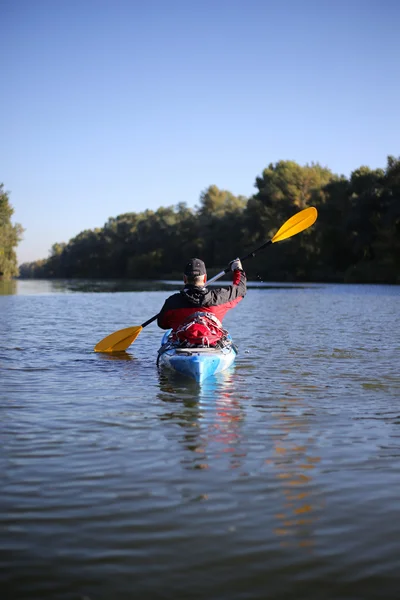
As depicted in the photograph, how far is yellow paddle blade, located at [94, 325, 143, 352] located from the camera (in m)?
13.7

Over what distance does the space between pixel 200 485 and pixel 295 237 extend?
2615 inches

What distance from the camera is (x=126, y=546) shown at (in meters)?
3.95

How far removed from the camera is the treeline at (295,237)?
2323 inches

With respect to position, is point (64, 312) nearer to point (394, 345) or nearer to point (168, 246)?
point (394, 345)

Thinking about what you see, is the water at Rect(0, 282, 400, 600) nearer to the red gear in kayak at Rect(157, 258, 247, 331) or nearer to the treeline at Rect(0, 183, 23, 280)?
the red gear in kayak at Rect(157, 258, 247, 331)

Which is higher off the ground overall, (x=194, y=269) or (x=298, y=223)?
(x=298, y=223)

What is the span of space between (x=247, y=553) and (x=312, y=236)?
223 ft

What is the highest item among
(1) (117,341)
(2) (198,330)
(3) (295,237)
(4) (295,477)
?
(3) (295,237)

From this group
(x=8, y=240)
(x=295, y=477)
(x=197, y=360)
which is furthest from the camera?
(x=8, y=240)

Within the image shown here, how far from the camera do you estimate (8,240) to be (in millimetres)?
66938

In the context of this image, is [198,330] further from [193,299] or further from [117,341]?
[117,341]

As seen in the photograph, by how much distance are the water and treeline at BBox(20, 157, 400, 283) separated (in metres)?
48.8

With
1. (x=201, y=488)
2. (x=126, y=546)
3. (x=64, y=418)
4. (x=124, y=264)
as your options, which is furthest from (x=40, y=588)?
(x=124, y=264)

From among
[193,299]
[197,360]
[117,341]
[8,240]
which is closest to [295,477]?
[197,360]
